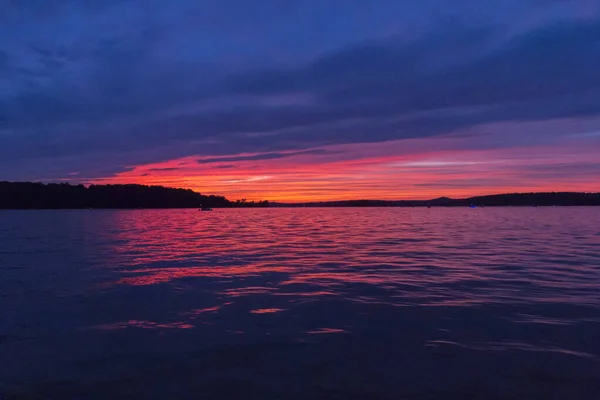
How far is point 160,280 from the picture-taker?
19594 mm

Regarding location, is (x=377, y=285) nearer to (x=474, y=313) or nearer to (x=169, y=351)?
(x=474, y=313)

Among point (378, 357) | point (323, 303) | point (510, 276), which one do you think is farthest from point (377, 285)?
point (378, 357)

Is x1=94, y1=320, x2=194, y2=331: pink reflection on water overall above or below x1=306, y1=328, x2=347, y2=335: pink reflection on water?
below

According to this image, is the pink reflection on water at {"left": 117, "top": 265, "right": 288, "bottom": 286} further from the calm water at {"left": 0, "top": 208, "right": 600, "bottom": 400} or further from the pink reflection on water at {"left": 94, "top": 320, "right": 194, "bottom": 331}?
the pink reflection on water at {"left": 94, "top": 320, "right": 194, "bottom": 331}

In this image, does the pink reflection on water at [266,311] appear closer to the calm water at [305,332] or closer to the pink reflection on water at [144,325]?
the calm water at [305,332]

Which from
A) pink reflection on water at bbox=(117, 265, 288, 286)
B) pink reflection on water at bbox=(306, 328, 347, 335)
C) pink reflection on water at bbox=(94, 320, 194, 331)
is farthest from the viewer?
pink reflection on water at bbox=(117, 265, 288, 286)

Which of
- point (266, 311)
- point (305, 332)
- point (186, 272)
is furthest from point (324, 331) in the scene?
point (186, 272)

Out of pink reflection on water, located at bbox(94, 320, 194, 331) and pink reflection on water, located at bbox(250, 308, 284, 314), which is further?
pink reflection on water, located at bbox(250, 308, 284, 314)

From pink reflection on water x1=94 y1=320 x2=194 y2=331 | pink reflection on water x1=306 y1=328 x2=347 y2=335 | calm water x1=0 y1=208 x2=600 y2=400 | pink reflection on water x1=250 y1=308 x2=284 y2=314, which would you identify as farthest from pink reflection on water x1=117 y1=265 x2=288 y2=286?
pink reflection on water x1=306 y1=328 x2=347 y2=335

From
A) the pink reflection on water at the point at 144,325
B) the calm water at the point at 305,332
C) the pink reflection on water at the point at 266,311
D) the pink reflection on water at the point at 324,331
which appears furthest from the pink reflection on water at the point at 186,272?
→ the pink reflection on water at the point at 324,331

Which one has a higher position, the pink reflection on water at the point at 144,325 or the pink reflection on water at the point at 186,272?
the pink reflection on water at the point at 186,272

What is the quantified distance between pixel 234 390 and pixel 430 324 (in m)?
6.03

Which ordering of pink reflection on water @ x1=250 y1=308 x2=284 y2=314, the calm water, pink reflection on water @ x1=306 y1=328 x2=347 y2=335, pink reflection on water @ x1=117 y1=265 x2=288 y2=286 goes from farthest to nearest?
1. pink reflection on water @ x1=117 y1=265 x2=288 y2=286
2. pink reflection on water @ x1=250 y1=308 x2=284 y2=314
3. pink reflection on water @ x1=306 y1=328 x2=347 y2=335
4. the calm water

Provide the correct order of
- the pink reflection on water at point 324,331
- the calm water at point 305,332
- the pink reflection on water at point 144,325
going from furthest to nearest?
the pink reflection on water at point 144,325 → the pink reflection on water at point 324,331 → the calm water at point 305,332
